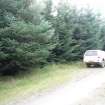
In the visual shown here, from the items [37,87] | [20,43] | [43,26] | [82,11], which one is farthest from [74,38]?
[37,87]

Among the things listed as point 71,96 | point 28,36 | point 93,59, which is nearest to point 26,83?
point 28,36

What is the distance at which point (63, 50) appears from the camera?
26.9 metres

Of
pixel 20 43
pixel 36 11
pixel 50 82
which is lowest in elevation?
pixel 50 82

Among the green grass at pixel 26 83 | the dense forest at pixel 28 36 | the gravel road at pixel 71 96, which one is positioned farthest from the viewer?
the dense forest at pixel 28 36

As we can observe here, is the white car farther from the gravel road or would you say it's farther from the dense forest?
the gravel road

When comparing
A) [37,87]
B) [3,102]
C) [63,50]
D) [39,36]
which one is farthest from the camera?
[63,50]

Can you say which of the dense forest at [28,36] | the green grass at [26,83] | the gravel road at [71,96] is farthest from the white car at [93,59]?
the gravel road at [71,96]

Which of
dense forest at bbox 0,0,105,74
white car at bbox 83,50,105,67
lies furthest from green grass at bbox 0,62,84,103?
white car at bbox 83,50,105,67

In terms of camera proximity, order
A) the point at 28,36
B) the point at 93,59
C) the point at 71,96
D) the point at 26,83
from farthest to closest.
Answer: the point at 93,59, the point at 28,36, the point at 26,83, the point at 71,96

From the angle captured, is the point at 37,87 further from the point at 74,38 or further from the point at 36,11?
the point at 74,38

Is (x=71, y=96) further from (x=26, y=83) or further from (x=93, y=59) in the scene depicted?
(x=93, y=59)

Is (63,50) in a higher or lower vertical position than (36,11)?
lower

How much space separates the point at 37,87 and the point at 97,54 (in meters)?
13.2

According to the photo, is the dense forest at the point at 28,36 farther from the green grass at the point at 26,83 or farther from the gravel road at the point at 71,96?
the gravel road at the point at 71,96
